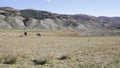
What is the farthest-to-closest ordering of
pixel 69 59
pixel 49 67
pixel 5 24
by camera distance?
pixel 5 24 < pixel 69 59 < pixel 49 67

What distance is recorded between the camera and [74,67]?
522 inches

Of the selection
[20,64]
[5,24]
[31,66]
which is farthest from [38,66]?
[5,24]

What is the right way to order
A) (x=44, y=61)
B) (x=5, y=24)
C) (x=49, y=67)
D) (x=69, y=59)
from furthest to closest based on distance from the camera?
(x=5, y=24)
(x=69, y=59)
(x=44, y=61)
(x=49, y=67)

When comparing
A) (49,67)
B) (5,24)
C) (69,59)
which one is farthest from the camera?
(5,24)

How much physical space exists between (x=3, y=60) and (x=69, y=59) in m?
4.25


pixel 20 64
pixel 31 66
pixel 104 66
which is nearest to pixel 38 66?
pixel 31 66

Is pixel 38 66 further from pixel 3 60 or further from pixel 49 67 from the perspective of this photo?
pixel 3 60

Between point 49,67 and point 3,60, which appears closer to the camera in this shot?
point 49,67

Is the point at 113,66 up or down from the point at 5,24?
up

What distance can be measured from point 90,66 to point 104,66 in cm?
75

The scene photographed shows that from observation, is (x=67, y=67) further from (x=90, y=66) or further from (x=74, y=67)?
(x=90, y=66)

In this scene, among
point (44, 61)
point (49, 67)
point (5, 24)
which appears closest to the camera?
point (49, 67)

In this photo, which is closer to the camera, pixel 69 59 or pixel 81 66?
pixel 81 66

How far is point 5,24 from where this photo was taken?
198875 mm
